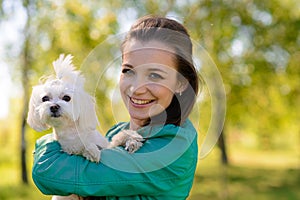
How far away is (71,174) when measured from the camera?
6.45 feet

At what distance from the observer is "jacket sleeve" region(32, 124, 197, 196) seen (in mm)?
1956

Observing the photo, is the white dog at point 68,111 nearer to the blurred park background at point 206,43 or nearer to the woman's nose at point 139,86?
the woman's nose at point 139,86

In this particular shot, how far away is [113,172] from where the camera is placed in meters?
1.96

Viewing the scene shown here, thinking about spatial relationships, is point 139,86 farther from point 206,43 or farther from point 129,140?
point 206,43

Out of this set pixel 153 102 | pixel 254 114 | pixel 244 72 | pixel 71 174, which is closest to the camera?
pixel 71 174

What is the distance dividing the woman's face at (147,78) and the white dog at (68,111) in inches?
7.8

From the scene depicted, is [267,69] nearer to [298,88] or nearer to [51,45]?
[298,88]

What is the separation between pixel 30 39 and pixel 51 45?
495 mm

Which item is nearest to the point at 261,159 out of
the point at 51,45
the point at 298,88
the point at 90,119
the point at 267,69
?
the point at 298,88

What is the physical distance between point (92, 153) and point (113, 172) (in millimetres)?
226

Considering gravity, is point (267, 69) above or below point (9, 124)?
above

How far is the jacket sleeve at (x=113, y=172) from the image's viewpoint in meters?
1.96

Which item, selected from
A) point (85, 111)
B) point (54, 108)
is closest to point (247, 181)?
point (85, 111)

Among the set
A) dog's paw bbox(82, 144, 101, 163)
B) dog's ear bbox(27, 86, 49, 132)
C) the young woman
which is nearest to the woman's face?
the young woman
